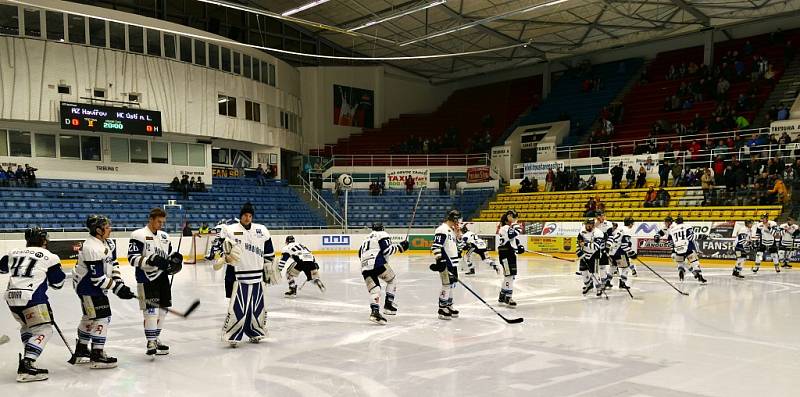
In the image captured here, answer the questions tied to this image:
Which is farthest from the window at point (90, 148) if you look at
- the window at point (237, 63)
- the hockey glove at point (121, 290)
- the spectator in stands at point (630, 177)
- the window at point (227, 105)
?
the spectator in stands at point (630, 177)

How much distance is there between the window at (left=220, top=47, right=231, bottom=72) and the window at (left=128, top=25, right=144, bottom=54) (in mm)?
4121

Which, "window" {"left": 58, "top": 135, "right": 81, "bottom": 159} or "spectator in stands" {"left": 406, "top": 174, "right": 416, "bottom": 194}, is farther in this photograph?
"spectator in stands" {"left": 406, "top": 174, "right": 416, "bottom": 194}

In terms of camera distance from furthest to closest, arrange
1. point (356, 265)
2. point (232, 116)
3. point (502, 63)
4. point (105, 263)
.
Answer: point (502, 63)
point (232, 116)
point (356, 265)
point (105, 263)

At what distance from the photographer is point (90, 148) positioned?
87.4 feet

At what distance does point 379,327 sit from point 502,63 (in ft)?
110

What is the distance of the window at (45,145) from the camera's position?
2542 centimetres

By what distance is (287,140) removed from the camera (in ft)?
112

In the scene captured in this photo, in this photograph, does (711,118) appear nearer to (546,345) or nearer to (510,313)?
(510,313)

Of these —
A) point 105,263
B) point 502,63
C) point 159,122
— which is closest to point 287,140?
point 159,122

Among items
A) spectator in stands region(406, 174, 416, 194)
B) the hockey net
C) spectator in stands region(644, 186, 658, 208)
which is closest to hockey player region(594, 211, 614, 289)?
spectator in stands region(644, 186, 658, 208)

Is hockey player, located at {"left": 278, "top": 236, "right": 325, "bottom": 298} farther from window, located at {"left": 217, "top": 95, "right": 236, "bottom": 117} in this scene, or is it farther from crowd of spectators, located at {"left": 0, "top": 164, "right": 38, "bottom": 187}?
window, located at {"left": 217, "top": 95, "right": 236, "bottom": 117}

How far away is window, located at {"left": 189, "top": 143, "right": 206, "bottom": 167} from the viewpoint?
29.7 m

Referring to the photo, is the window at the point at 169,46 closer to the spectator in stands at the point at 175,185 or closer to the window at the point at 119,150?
the window at the point at 119,150

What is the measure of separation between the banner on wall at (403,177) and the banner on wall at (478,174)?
2.43 meters
